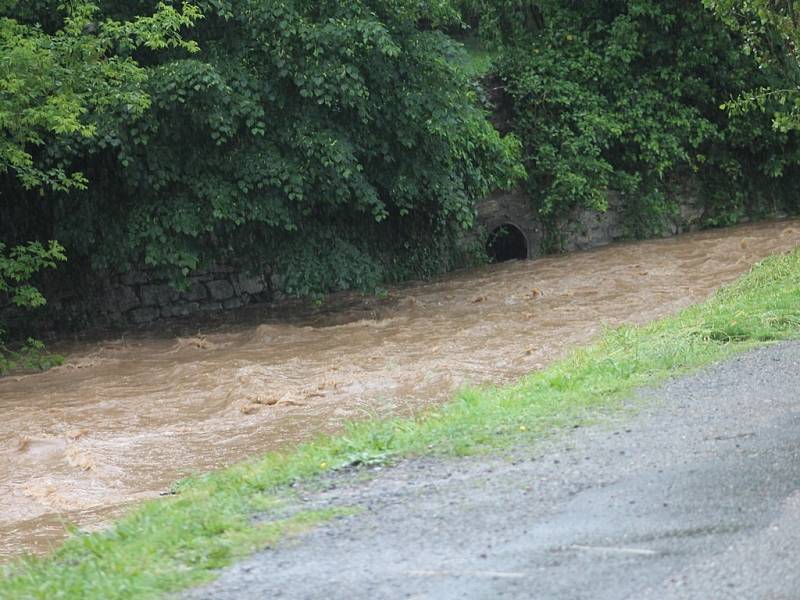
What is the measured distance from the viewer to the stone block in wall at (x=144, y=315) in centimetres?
1806

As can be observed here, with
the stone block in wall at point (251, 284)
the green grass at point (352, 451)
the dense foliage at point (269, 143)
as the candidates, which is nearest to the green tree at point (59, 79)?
the dense foliage at point (269, 143)

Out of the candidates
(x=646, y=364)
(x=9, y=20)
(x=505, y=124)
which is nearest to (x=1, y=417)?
(x=9, y=20)

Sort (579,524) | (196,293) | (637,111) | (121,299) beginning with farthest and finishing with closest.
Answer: (637,111) → (196,293) → (121,299) → (579,524)

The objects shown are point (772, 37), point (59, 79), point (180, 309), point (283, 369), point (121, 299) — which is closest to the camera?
point (283, 369)

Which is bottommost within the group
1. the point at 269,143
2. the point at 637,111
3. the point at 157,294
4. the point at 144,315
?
the point at 144,315

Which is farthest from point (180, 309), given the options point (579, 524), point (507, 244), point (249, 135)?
point (579, 524)

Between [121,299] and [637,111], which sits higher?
[637,111]

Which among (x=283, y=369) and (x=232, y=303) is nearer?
(x=283, y=369)

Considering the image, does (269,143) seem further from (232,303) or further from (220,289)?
(232,303)

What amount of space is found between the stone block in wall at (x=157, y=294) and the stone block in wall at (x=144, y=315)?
0.32 ft

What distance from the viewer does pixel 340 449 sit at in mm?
6473

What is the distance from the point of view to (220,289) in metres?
18.8

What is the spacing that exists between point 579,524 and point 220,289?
1470cm

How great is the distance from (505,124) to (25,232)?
10222mm
